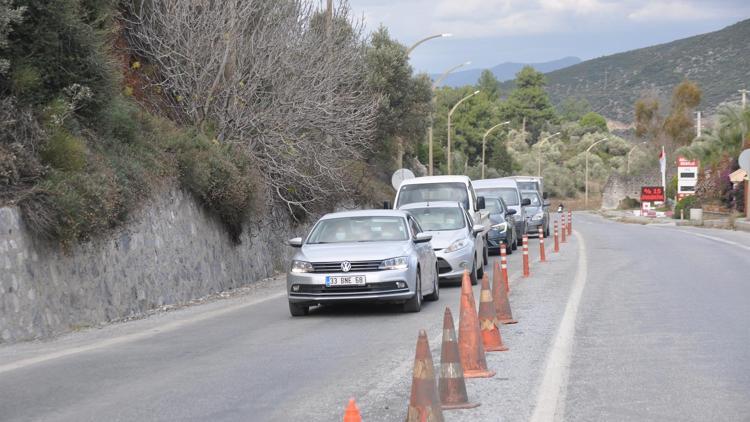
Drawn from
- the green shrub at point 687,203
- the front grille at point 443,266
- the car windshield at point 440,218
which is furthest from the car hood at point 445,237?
the green shrub at point 687,203

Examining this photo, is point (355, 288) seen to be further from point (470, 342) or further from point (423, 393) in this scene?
point (423, 393)

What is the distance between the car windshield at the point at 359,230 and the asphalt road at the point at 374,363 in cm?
107

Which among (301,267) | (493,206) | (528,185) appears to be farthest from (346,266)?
(528,185)

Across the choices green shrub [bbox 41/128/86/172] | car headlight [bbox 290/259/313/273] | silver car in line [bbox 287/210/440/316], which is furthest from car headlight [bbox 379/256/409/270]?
green shrub [bbox 41/128/86/172]

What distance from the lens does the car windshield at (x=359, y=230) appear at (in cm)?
1603

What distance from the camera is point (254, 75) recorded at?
24734mm

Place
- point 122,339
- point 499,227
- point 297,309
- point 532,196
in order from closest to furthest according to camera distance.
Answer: point 122,339
point 297,309
point 499,227
point 532,196

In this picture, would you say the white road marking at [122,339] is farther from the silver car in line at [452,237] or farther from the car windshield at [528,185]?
the car windshield at [528,185]

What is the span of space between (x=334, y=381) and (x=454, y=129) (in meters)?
106

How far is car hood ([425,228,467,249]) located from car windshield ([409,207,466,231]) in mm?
400

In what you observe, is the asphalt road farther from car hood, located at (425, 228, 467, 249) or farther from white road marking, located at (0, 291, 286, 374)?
car hood, located at (425, 228, 467, 249)

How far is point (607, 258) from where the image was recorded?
26.3 meters

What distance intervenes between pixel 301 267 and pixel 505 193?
21.2 metres

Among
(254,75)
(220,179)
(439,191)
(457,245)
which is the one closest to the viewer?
(457,245)
